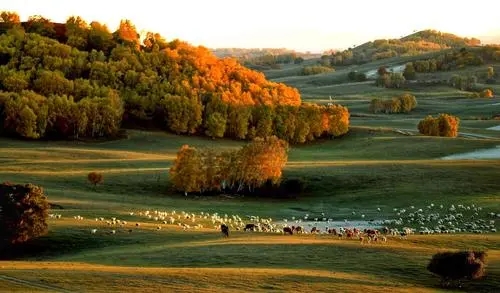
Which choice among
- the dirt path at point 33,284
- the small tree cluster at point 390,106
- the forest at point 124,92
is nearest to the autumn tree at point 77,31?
the forest at point 124,92

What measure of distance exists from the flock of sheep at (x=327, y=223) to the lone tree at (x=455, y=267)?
917cm

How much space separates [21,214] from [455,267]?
23.3m

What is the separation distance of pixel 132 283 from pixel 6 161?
53.5 m

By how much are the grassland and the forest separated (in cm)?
356

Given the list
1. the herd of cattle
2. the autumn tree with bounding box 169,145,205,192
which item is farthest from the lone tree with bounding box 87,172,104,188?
the herd of cattle

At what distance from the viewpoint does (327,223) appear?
57.8 metres

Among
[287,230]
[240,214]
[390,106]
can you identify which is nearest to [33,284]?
[287,230]

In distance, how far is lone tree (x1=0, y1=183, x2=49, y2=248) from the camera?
1718 inches

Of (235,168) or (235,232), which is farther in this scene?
(235,168)

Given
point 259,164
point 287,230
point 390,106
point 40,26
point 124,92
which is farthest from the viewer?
point 390,106

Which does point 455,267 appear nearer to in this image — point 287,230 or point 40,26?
point 287,230

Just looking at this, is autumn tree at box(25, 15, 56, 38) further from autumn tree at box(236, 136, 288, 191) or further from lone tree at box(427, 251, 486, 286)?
lone tree at box(427, 251, 486, 286)

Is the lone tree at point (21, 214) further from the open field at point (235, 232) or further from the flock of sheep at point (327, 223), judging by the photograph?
the flock of sheep at point (327, 223)

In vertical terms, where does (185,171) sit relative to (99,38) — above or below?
below
